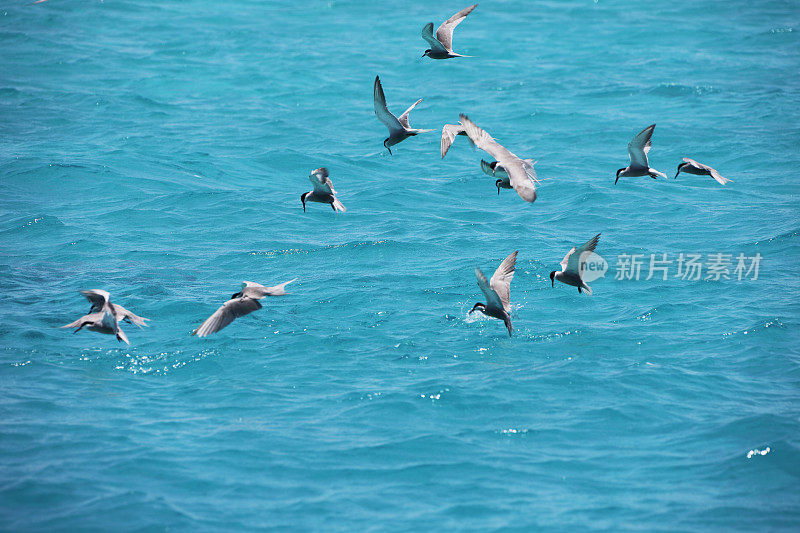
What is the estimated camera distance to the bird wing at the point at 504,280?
1373 cm

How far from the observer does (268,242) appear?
61.0 ft

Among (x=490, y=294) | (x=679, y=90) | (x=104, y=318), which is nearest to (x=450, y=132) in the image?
(x=490, y=294)

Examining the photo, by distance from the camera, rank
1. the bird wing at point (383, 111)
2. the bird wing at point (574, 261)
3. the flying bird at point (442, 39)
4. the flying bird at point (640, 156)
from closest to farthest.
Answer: the bird wing at point (574, 261), the bird wing at point (383, 111), the flying bird at point (640, 156), the flying bird at point (442, 39)

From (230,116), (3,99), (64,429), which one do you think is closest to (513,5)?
(230,116)

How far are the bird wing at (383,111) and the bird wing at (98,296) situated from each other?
511 cm

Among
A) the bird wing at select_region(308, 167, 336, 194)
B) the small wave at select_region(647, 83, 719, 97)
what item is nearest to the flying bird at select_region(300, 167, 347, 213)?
the bird wing at select_region(308, 167, 336, 194)

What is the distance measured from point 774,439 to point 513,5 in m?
33.9

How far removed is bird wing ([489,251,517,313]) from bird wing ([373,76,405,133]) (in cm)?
295

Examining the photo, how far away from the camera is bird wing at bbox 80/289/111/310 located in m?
12.6

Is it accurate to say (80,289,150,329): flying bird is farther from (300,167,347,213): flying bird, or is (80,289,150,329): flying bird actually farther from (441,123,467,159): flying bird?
(441,123,467,159): flying bird

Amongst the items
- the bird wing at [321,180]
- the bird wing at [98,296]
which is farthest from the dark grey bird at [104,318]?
the bird wing at [321,180]

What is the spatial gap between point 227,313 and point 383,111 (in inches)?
166

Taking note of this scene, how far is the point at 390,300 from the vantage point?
1584 centimetres

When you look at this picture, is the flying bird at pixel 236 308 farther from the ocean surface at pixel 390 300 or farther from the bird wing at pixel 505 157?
the bird wing at pixel 505 157
